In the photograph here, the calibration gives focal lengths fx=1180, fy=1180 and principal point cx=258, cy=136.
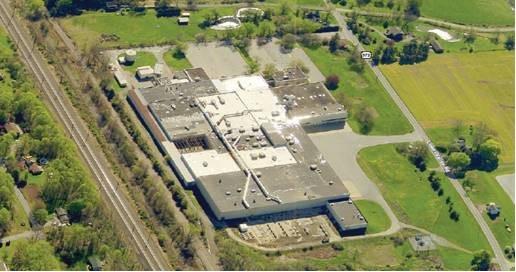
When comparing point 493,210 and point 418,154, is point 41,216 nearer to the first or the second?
point 418,154

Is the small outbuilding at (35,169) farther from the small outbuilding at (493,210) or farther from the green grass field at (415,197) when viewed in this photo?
the small outbuilding at (493,210)

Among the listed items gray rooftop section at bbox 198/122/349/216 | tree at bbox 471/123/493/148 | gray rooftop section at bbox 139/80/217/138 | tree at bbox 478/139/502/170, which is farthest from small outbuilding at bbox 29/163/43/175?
tree at bbox 471/123/493/148

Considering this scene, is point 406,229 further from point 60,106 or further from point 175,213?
point 60,106

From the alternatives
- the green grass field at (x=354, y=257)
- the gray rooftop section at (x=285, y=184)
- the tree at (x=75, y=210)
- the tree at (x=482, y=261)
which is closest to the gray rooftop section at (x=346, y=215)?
the gray rooftop section at (x=285, y=184)

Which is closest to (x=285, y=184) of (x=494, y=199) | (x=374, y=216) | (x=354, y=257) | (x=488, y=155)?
(x=374, y=216)

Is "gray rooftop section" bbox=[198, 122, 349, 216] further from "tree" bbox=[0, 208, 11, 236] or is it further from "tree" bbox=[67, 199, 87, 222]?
"tree" bbox=[0, 208, 11, 236]

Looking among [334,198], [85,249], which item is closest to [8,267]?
[85,249]
